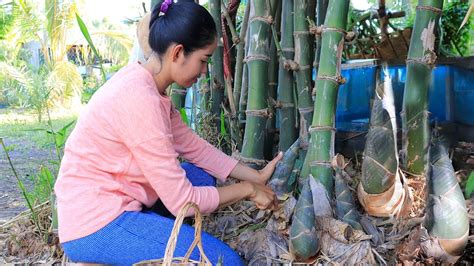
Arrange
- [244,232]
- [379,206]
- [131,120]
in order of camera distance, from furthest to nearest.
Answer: [244,232] → [379,206] → [131,120]

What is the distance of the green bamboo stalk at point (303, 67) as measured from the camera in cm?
229

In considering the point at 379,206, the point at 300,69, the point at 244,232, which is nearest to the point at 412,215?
the point at 379,206

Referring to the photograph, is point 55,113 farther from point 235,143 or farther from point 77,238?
point 77,238

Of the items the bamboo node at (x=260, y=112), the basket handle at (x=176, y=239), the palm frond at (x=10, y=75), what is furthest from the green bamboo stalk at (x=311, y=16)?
the palm frond at (x=10, y=75)

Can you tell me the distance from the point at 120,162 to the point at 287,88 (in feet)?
3.45

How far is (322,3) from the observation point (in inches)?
97.0

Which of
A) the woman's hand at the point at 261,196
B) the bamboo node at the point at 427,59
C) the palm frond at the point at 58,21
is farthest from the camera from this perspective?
the palm frond at the point at 58,21

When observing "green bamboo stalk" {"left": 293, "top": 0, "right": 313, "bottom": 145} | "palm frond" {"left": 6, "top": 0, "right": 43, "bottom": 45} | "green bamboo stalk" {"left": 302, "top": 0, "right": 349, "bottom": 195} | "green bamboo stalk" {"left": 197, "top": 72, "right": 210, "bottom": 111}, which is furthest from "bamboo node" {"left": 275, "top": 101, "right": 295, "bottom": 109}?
"palm frond" {"left": 6, "top": 0, "right": 43, "bottom": 45}

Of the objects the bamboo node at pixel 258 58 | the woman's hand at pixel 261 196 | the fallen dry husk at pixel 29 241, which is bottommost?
the fallen dry husk at pixel 29 241

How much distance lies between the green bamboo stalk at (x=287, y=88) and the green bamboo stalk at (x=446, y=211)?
0.91 meters

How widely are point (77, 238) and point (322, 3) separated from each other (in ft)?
4.89

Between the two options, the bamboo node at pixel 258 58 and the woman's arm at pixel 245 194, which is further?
the bamboo node at pixel 258 58

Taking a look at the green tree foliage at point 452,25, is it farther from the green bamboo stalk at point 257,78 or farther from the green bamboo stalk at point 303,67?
the green bamboo stalk at point 257,78

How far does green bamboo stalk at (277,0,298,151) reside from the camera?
2.44 meters
